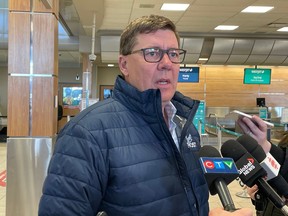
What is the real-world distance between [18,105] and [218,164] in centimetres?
349

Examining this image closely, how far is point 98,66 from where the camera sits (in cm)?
1683

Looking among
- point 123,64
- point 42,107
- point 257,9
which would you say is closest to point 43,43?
point 42,107

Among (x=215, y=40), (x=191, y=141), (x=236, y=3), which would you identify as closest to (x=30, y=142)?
(x=191, y=141)

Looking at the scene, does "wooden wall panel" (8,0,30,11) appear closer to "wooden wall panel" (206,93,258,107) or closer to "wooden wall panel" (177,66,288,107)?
"wooden wall panel" (177,66,288,107)

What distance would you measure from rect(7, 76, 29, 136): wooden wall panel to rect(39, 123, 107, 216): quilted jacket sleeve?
326 centimetres

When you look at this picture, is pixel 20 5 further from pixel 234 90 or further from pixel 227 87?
pixel 234 90

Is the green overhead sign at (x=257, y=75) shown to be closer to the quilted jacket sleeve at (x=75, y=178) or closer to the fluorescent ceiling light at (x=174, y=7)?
the fluorescent ceiling light at (x=174, y=7)

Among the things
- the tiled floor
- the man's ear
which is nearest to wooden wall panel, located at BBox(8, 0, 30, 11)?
the tiled floor

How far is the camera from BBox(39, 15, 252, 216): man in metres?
0.97

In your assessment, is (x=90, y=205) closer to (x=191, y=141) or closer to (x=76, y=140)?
(x=76, y=140)

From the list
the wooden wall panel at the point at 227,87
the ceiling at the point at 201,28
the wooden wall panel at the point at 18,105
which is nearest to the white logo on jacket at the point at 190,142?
the wooden wall panel at the point at 18,105

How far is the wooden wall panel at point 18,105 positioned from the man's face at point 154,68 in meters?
3.17

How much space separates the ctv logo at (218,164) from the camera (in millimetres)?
1042

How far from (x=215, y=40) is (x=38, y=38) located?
795 centimetres
